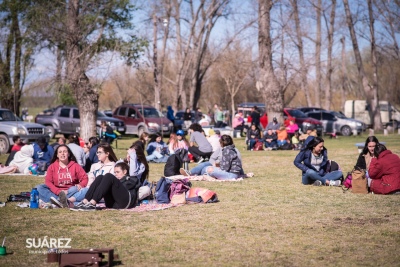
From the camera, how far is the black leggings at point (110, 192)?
10194 millimetres

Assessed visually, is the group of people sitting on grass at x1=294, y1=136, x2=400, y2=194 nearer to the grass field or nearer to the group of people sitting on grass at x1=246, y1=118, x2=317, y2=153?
the grass field

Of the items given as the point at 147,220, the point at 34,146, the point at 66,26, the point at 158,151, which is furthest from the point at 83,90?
the point at 147,220

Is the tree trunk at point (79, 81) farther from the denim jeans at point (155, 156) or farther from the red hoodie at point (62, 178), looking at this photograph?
the red hoodie at point (62, 178)

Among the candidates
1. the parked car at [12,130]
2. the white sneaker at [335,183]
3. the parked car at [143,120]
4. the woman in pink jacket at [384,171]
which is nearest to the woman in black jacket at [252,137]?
the parked car at [143,120]

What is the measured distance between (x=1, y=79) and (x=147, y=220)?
28127 millimetres

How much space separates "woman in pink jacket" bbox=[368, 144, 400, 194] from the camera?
39.5 feet

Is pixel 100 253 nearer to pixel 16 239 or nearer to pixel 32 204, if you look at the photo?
pixel 16 239

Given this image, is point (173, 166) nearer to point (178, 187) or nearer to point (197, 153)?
point (178, 187)

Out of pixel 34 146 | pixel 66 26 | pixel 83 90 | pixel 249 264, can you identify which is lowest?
pixel 249 264

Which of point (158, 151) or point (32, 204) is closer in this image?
point (32, 204)

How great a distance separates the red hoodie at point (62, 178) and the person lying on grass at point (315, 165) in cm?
518

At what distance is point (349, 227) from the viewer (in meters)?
8.83

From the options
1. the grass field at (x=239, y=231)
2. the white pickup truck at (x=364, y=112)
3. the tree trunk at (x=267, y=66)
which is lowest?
the grass field at (x=239, y=231)

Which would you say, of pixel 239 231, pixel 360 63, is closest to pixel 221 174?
pixel 239 231
